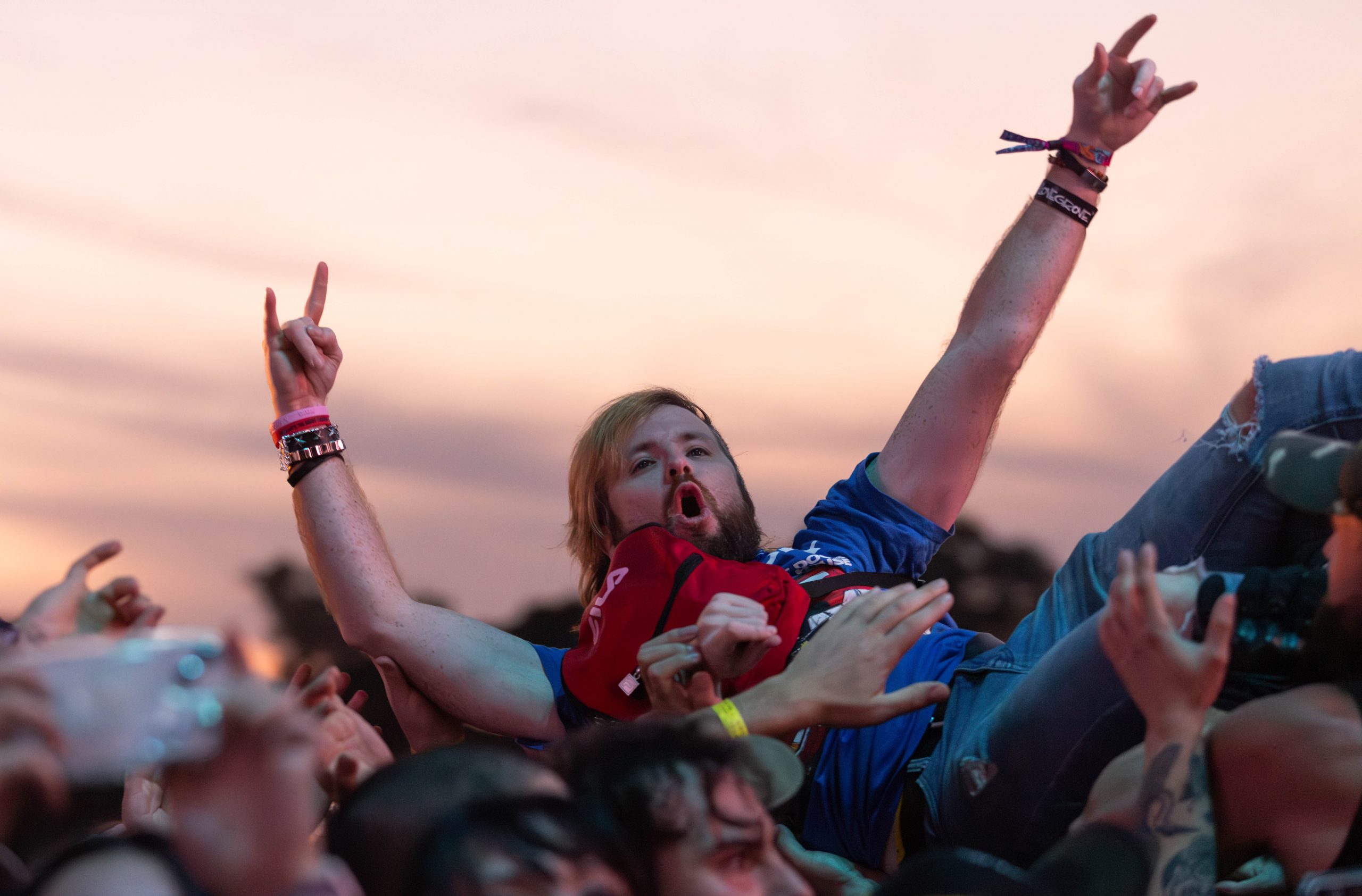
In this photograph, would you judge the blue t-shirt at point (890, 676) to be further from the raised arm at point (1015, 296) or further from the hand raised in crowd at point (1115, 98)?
the hand raised in crowd at point (1115, 98)

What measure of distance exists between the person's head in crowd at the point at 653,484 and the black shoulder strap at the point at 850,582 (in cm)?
44

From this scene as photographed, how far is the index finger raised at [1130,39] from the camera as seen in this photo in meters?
2.95

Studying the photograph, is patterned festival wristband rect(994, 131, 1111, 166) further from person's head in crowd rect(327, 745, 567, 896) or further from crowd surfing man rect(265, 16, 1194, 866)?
person's head in crowd rect(327, 745, 567, 896)

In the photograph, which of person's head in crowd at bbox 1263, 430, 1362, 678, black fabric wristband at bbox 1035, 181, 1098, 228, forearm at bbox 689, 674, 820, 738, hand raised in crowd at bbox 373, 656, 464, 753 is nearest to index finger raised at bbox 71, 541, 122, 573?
forearm at bbox 689, 674, 820, 738

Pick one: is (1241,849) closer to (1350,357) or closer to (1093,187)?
(1350,357)

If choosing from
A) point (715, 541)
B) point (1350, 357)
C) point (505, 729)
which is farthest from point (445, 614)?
point (1350, 357)

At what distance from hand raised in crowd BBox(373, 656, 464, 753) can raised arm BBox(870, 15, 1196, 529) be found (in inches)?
51.6

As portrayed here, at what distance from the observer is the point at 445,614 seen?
295 centimetres

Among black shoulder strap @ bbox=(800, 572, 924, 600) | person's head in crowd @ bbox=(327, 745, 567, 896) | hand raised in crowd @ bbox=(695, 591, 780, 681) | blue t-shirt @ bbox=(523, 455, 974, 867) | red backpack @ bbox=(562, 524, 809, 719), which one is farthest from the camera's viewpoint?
black shoulder strap @ bbox=(800, 572, 924, 600)

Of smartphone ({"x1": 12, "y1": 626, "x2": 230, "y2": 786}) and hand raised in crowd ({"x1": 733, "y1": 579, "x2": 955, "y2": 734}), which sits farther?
hand raised in crowd ({"x1": 733, "y1": 579, "x2": 955, "y2": 734})

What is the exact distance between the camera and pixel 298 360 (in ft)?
10.3

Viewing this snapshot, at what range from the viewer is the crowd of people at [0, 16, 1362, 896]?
1.19 meters

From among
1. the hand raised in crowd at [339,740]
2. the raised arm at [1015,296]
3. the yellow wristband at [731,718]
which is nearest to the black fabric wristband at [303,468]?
the hand raised in crowd at [339,740]

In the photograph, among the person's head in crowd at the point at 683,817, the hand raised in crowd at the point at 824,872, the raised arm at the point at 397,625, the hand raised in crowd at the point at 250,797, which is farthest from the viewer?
the raised arm at the point at 397,625
